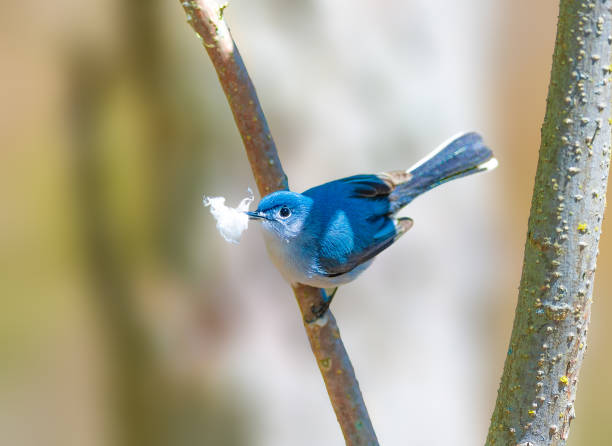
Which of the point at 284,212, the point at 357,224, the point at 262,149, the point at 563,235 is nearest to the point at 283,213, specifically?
the point at 284,212

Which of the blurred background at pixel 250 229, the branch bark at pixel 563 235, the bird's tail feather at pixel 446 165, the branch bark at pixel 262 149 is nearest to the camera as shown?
the branch bark at pixel 563 235

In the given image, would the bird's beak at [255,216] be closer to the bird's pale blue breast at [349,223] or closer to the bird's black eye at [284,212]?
the bird's black eye at [284,212]

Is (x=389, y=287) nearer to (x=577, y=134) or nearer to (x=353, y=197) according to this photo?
(x=353, y=197)

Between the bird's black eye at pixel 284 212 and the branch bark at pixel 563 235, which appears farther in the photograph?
the bird's black eye at pixel 284 212

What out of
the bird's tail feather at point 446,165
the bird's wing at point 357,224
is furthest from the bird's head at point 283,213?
the bird's tail feather at point 446,165

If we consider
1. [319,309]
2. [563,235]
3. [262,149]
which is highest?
[262,149]

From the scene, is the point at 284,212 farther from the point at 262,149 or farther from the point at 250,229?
the point at 250,229

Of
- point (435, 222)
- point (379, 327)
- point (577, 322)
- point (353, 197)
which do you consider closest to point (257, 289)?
point (379, 327)
